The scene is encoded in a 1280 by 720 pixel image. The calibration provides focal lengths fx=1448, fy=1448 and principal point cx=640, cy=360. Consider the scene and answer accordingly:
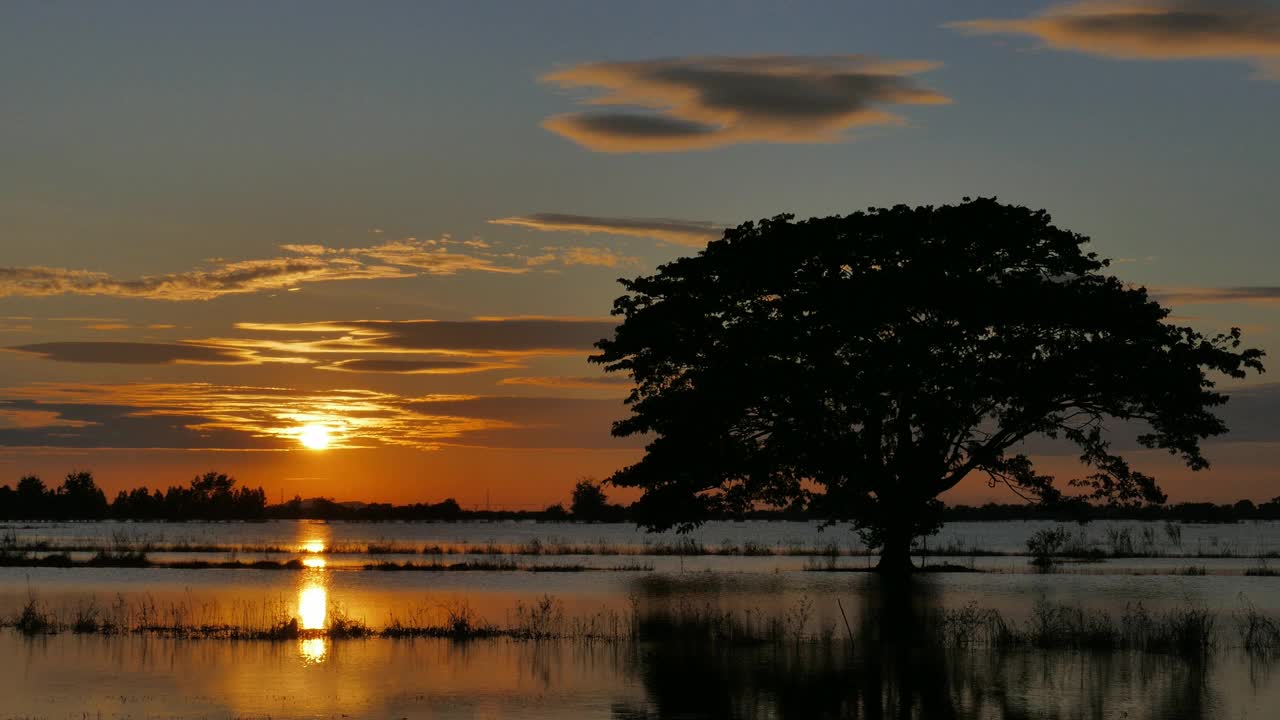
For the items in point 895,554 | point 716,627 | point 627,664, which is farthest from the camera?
point 895,554

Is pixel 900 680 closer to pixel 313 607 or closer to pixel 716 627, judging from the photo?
pixel 716 627

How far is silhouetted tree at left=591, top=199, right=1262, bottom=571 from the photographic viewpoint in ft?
164

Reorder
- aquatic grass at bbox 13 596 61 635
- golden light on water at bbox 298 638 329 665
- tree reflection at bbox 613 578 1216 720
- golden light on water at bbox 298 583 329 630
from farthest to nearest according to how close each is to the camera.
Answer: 1. golden light on water at bbox 298 583 329 630
2. aquatic grass at bbox 13 596 61 635
3. golden light on water at bbox 298 638 329 665
4. tree reflection at bbox 613 578 1216 720

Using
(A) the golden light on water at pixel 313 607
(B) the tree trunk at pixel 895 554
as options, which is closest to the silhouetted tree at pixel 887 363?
(B) the tree trunk at pixel 895 554

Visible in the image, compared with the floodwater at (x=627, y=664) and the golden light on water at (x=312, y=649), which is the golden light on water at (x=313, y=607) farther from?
the golden light on water at (x=312, y=649)

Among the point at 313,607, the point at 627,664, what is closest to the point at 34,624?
the point at 313,607

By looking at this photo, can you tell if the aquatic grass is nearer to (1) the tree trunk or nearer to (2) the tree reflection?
(2) the tree reflection

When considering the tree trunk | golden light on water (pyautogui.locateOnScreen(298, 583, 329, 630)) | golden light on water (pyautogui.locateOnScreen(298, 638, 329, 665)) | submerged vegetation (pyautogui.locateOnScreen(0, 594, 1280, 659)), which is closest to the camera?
golden light on water (pyautogui.locateOnScreen(298, 638, 329, 665))

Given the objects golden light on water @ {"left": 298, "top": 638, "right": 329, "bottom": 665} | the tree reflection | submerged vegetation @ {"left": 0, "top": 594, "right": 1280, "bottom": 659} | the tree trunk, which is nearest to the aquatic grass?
submerged vegetation @ {"left": 0, "top": 594, "right": 1280, "bottom": 659}

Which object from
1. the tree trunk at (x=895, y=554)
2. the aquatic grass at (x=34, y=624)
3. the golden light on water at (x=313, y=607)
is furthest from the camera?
the tree trunk at (x=895, y=554)

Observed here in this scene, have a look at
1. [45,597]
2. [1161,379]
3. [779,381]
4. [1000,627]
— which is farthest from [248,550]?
[1000,627]

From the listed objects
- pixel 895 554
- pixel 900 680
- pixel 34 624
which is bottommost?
pixel 900 680

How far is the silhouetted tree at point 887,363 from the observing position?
4997 cm

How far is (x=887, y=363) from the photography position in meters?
48.8
